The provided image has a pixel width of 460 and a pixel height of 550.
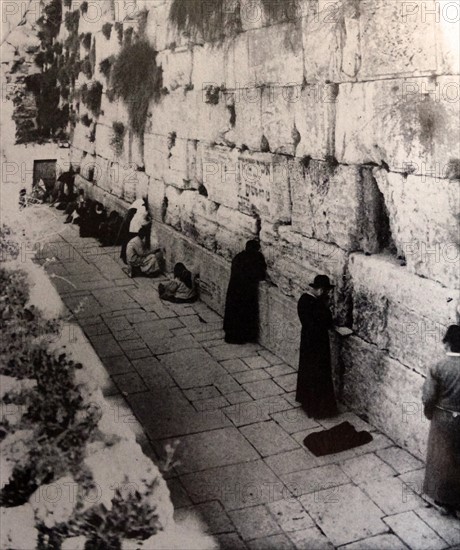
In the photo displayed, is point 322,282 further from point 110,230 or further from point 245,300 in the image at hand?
point 110,230

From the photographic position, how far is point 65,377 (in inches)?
167

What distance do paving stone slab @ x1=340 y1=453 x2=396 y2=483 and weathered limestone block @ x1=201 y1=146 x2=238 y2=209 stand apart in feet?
11.5

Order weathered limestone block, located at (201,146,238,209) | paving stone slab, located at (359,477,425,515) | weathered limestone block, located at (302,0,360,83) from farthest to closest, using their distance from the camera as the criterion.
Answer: weathered limestone block, located at (201,146,238,209) → weathered limestone block, located at (302,0,360,83) → paving stone slab, located at (359,477,425,515)

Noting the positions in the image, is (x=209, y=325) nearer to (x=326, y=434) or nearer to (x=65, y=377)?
(x=326, y=434)

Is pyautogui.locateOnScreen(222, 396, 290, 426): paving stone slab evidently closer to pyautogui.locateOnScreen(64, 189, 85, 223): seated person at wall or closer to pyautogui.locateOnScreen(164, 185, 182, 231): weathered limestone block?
pyautogui.locateOnScreen(64, 189, 85, 223): seated person at wall

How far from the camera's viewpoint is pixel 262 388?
5840mm

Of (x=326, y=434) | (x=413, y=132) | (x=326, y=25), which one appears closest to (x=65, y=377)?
(x=326, y=434)

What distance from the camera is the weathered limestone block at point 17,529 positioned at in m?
3.49

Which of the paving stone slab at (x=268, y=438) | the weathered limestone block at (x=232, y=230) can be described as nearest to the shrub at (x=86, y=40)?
the weathered limestone block at (x=232, y=230)

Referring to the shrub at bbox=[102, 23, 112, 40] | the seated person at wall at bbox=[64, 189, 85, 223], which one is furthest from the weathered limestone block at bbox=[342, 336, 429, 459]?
the shrub at bbox=[102, 23, 112, 40]

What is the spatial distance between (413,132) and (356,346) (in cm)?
180

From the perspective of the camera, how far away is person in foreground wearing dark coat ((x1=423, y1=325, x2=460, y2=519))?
4.06m

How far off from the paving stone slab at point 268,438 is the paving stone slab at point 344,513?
0.59 meters

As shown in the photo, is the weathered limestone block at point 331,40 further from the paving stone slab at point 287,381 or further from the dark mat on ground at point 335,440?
the dark mat on ground at point 335,440
